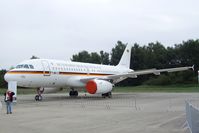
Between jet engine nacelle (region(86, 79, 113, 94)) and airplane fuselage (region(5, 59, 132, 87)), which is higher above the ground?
airplane fuselage (region(5, 59, 132, 87))

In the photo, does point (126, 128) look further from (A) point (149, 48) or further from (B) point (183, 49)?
(A) point (149, 48)

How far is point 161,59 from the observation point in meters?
83.8

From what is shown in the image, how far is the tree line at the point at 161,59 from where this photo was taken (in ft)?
237

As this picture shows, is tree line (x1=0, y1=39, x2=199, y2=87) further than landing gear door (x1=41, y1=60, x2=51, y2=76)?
Yes

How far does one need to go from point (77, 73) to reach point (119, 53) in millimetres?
63544

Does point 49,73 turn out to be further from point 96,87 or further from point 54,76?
point 96,87

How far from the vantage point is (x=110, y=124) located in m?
12.9

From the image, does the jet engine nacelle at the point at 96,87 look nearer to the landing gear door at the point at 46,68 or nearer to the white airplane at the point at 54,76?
the white airplane at the point at 54,76

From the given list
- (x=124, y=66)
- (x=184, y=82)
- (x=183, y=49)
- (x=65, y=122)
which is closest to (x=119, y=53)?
(x=183, y=49)

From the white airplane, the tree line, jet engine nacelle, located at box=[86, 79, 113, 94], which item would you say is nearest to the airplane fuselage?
Result: the white airplane

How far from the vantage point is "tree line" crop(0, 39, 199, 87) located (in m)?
72.2

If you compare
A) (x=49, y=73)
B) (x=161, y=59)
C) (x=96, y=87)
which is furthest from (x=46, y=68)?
(x=161, y=59)

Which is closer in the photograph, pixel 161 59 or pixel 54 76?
pixel 54 76

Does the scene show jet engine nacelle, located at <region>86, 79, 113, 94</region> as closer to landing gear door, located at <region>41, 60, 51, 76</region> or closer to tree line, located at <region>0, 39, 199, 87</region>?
landing gear door, located at <region>41, 60, 51, 76</region>
